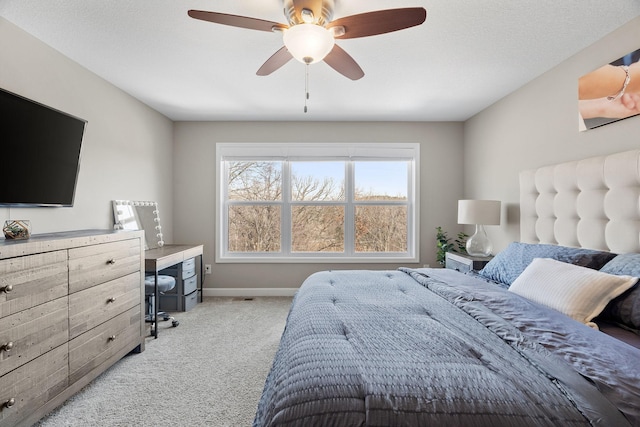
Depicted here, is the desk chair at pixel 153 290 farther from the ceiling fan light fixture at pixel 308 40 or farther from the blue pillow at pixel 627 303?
the blue pillow at pixel 627 303

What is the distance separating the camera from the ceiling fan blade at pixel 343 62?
77.1 inches

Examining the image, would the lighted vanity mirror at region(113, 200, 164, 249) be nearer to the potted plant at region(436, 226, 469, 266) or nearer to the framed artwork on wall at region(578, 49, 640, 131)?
the potted plant at region(436, 226, 469, 266)

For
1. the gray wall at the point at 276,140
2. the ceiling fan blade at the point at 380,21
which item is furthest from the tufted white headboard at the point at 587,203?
the ceiling fan blade at the point at 380,21

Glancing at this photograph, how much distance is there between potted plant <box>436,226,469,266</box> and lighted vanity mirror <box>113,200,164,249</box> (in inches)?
136

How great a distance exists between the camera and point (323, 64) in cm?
268

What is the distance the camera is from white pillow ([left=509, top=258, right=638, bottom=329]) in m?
1.56

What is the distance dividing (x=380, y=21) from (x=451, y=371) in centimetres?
160

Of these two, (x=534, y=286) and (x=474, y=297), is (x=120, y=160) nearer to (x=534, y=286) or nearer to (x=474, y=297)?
(x=474, y=297)

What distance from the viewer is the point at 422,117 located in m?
4.14

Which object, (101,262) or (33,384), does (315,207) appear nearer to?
(101,262)

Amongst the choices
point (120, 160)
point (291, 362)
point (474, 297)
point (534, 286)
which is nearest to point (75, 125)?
point (120, 160)

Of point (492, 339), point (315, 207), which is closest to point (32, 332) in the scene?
point (492, 339)

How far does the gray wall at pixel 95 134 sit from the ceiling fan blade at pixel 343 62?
2063 millimetres

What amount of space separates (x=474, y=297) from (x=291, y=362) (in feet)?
3.71
